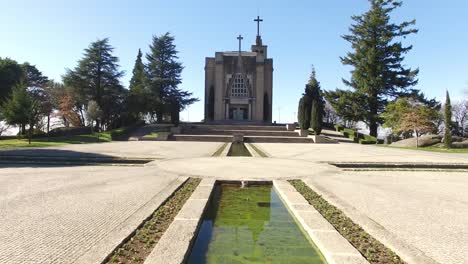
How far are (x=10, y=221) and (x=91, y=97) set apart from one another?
35.3m

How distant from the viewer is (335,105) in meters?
37.6

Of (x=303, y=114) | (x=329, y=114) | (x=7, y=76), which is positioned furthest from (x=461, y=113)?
(x=7, y=76)

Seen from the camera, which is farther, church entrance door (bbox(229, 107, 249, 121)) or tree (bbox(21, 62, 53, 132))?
church entrance door (bbox(229, 107, 249, 121))

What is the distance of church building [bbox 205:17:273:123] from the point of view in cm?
4419

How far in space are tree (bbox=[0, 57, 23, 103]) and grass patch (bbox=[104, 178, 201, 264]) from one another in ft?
117

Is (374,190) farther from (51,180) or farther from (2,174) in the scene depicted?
(2,174)

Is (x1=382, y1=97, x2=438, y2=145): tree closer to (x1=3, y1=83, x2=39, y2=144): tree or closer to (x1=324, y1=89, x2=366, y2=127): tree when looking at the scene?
(x1=324, y1=89, x2=366, y2=127): tree

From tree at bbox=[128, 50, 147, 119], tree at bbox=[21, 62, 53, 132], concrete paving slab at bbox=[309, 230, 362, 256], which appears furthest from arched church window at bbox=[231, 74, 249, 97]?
concrete paving slab at bbox=[309, 230, 362, 256]

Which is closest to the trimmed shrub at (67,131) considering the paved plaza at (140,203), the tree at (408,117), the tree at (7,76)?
the tree at (7,76)

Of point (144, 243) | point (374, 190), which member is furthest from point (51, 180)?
point (374, 190)

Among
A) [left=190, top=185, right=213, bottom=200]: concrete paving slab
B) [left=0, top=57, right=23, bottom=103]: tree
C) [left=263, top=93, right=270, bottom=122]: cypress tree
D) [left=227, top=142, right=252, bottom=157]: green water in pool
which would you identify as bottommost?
[left=190, top=185, right=213, bottom=200]: concrete paving slab

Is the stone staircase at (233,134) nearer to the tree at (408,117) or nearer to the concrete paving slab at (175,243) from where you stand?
the tree at (408,117)

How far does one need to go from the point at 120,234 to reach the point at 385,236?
332cm

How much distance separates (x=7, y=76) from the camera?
34.5 metres
